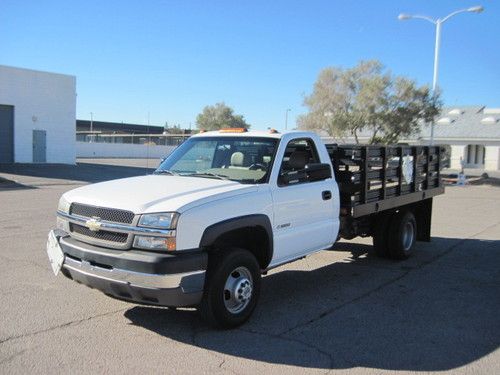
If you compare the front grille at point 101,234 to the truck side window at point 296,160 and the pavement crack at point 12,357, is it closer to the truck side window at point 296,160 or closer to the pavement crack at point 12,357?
the pavement crack at point 12,357

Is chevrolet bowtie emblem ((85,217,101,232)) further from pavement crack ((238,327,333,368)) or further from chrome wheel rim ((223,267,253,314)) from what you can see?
pavement crack ((238,327,333,368))

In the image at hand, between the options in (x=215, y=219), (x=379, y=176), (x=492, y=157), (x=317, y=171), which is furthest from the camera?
(x=492, y=157)

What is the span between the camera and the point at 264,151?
5957 millimetres

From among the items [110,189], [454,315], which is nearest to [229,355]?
[110,189]

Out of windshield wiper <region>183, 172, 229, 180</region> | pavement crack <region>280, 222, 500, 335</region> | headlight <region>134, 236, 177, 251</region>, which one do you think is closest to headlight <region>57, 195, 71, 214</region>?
headlight <region>134, 236, 177, 251</region>

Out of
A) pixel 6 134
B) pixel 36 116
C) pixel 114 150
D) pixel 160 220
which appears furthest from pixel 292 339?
pixel 114 150

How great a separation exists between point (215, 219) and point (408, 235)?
514cm

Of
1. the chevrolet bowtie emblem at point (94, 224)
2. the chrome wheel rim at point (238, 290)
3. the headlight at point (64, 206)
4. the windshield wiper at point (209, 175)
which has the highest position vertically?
the windshield wiper at point (209, 175)

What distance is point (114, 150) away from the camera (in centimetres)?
6009

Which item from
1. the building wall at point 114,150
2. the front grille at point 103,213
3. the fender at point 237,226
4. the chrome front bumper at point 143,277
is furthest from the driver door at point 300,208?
the building wall at point 114,150

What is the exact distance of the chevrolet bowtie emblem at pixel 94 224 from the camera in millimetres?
4798

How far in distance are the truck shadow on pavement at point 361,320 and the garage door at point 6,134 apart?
3098 cm

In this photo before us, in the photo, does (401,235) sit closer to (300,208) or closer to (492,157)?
(300,208)

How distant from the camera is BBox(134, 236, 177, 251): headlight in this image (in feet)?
14.7
